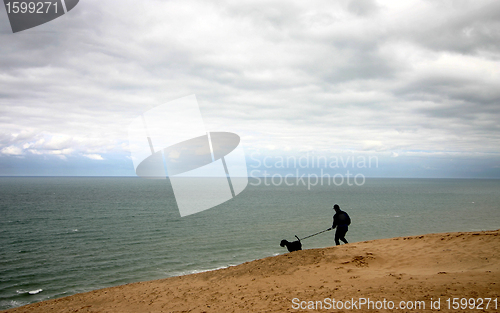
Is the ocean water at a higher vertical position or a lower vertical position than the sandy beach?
lower

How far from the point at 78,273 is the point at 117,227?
17294mm

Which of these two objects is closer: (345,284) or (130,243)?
(345,284)

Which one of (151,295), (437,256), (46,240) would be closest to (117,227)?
(46,240)

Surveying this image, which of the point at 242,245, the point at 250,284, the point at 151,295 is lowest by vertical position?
the point at 242,245

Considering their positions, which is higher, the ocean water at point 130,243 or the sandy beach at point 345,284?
the sandy beach at point 345,284

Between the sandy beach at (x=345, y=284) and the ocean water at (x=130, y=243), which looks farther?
the ocean water at (x=130, y=243)

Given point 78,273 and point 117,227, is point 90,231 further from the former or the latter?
point 78,273

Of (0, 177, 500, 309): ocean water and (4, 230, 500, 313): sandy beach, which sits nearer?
(4, 230, 500, 313): sandy beach

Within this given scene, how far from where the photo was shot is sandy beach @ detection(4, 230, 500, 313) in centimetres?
610

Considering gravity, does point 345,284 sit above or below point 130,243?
above

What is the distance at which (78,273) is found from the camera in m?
19.2

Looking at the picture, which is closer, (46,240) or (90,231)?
(46,240)

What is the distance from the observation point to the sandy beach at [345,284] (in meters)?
6.10

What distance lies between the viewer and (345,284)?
770 cm
